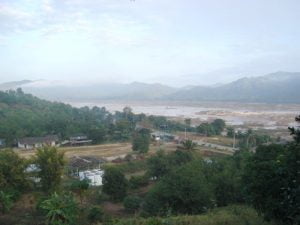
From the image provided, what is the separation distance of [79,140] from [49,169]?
79.1 ft

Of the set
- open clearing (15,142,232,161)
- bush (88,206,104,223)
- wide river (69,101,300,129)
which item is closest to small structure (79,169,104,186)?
open clearing (15,142,232,161)

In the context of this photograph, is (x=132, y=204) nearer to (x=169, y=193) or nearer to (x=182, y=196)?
(x=169, y=193)

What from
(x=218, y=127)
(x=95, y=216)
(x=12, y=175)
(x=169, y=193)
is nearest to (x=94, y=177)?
(x=12, y=175)

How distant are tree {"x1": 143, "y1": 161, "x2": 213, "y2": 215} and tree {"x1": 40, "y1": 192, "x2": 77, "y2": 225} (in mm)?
2900

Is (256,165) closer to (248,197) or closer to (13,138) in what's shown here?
(248,197)

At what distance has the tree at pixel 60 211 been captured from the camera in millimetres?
13266

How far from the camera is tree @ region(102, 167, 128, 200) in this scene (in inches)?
805

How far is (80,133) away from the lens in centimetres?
4609

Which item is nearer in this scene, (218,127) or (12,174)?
(12,174)

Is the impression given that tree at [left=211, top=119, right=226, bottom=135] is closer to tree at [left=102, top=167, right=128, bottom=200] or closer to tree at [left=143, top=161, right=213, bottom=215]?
tree at [left=102, top=167, right=128, bottom=200]

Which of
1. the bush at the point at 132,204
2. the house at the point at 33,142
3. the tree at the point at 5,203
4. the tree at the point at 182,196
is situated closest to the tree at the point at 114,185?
the bush at the point at 132,204

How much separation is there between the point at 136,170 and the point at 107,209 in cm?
1075

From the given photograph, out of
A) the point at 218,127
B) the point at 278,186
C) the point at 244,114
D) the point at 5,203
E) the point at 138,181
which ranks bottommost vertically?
the point at 138,181

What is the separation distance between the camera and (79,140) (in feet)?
144
